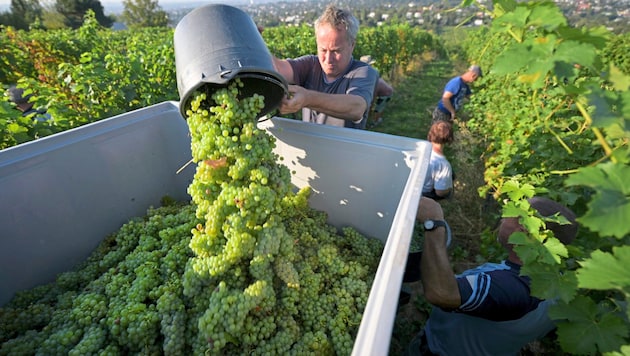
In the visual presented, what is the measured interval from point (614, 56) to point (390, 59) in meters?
12.0

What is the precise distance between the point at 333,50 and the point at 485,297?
7.52 ft

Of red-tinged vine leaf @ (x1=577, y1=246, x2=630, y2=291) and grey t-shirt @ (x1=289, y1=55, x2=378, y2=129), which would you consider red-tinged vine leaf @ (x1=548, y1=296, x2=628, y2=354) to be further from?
grey t-shirt @ (x1=289, y1=55, x2=378, y2=129)

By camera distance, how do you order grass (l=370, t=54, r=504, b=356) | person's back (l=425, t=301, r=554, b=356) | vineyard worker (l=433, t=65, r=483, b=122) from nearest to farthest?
person's back (l=425, t=301, r=554, b=356)
grass (l=370, t=54, r=504, b=356)
vineyard worker (l=433, t=65, r=483, b=122)

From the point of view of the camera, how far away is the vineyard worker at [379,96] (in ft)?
→ 20.0

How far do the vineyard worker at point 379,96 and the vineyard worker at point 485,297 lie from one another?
356 cm

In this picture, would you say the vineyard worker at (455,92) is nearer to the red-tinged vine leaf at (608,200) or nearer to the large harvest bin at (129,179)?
the large harvest bin at (129,179)

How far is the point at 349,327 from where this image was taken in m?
1.52

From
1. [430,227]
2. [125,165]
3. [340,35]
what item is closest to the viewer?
[430,227]

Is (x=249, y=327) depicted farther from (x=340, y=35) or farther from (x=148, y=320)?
(x=340, y=35)

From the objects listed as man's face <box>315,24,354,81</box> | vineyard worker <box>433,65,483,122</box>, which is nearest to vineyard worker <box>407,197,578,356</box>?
man's face <box>315,24,354,81</box>

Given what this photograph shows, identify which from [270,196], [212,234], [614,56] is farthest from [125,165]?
[614,56]

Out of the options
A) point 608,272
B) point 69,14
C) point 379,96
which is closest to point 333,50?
point 608,272

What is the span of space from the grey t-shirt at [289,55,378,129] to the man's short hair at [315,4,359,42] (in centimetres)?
31

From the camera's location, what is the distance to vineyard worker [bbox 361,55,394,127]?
20.0 ft
